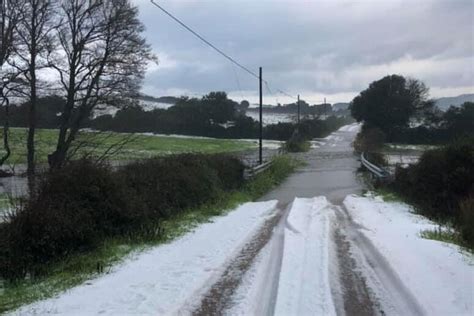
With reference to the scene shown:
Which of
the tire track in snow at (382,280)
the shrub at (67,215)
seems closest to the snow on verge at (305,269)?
the tire track in snow at (382,280)

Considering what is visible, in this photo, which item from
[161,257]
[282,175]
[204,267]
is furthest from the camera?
[282,175]

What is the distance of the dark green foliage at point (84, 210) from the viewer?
30.1ft

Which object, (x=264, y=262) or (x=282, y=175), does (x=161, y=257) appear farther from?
(x=282, y=175)

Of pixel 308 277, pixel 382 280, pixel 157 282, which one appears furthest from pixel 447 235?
pixel 157 282

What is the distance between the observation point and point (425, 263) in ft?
27.0

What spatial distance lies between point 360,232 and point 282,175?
65.5ft

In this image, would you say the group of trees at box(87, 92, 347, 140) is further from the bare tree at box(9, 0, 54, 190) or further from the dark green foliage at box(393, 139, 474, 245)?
the dark green foliage at box(393, 139, 474, 245)

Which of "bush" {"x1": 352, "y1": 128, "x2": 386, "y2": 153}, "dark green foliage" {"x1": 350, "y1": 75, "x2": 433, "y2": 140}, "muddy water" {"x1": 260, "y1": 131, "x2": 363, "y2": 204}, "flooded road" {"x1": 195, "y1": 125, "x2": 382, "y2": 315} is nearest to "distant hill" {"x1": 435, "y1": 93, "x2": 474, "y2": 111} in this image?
"dark green foliage" {"x1": 350, "y1": 75, "x2": 433, "y2": 140}

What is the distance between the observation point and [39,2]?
2720 cm

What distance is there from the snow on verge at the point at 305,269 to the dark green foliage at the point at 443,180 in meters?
4.62

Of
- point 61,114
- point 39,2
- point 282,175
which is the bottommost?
point 282,175

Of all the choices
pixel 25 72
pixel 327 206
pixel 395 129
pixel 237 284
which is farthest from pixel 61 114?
pixel 395 129

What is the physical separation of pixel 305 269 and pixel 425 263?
1.82 m

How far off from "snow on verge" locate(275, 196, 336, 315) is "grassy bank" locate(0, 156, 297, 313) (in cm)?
255
